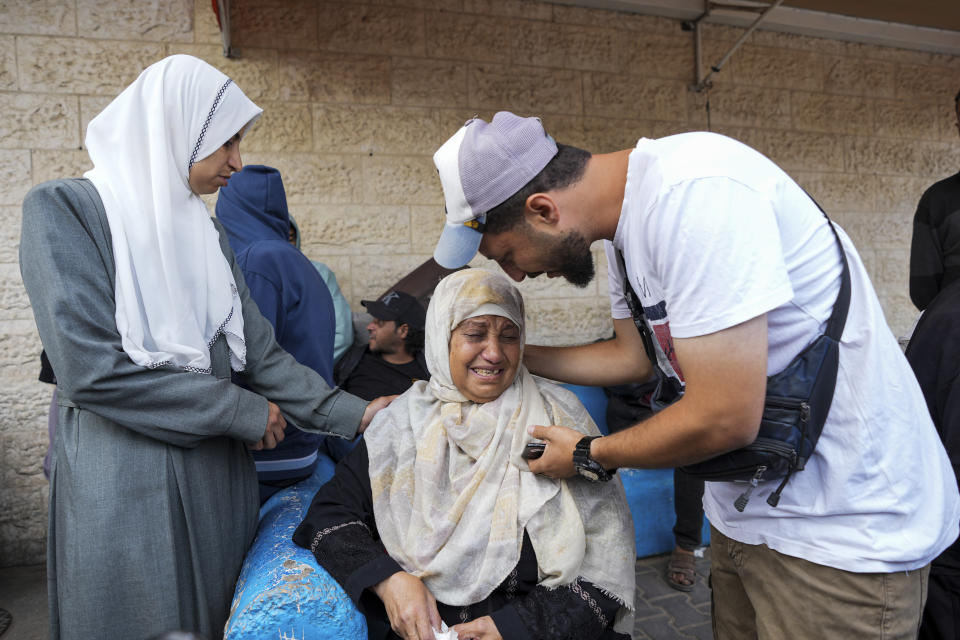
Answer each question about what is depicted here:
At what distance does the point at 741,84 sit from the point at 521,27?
207cm

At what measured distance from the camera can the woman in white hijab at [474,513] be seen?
5.71ft

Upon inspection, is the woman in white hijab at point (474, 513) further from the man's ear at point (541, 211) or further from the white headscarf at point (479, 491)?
the man's ear at point (541, 211)

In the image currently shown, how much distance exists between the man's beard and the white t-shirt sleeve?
290 millimetres

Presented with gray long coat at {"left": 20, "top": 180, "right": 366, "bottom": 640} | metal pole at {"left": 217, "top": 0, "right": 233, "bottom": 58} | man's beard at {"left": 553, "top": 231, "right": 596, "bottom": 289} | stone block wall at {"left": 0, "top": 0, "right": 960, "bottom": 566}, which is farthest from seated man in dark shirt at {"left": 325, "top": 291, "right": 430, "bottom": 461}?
man's beard at {"left": 553, "top": 231, "right": 596, "bottom": 289}

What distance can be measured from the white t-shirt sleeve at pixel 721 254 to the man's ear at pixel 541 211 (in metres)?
0.30

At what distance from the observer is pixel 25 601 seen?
11.6ft

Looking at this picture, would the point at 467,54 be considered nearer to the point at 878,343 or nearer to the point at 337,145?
the point at 337,145

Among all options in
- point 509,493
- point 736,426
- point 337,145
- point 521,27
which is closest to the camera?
point 736,426

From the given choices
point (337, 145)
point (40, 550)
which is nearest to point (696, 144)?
point (337, 145)

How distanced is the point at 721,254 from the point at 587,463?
2.19 ft

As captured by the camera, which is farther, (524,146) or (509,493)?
(509,493)

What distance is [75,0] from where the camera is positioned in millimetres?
3912

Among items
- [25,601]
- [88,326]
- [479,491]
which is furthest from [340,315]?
[88,326]

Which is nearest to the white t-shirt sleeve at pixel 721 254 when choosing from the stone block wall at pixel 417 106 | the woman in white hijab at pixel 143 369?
the woman in white hijab at pixel 143 369
